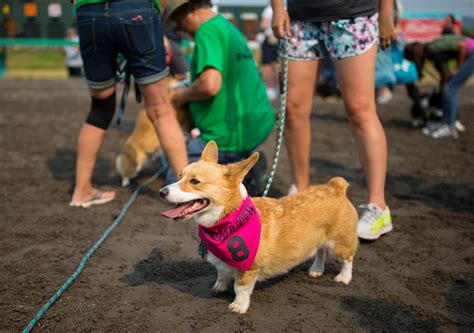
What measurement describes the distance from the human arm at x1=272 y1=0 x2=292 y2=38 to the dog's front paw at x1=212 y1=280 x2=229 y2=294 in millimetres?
1658

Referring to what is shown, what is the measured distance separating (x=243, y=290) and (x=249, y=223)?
1.13ft

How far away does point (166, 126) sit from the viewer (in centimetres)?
381

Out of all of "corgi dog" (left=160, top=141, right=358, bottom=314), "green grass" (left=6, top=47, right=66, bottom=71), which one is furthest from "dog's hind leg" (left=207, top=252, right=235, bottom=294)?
"green grass" (left=6, top=47, right=66, bottom=71)

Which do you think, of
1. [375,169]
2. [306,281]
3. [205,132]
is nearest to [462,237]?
[375,169]

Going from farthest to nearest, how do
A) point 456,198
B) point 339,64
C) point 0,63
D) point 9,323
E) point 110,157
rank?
point 0,63
point 110,157
point 456,198
point 339,64
point 9,323

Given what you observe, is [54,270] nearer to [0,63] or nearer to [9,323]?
[9,323]

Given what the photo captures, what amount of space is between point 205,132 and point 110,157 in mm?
2106

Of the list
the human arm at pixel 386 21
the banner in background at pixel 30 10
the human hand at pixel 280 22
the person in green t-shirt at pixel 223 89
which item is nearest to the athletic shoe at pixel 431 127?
the person in green t-shirt at pixel 223 89

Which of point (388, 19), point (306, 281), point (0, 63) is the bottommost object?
point (0, 63)

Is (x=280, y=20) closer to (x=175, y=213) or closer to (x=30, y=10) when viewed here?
(x=175, y=213)

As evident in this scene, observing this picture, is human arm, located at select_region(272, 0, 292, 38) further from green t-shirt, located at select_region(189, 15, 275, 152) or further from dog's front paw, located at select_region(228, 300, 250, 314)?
dog's front paw, located at select_region(228, 300, 250, 314)

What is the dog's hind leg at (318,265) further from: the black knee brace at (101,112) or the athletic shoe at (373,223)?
the black knee brace at (101,112)

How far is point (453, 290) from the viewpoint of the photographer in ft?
9.25

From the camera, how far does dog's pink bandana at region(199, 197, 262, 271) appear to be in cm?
241
